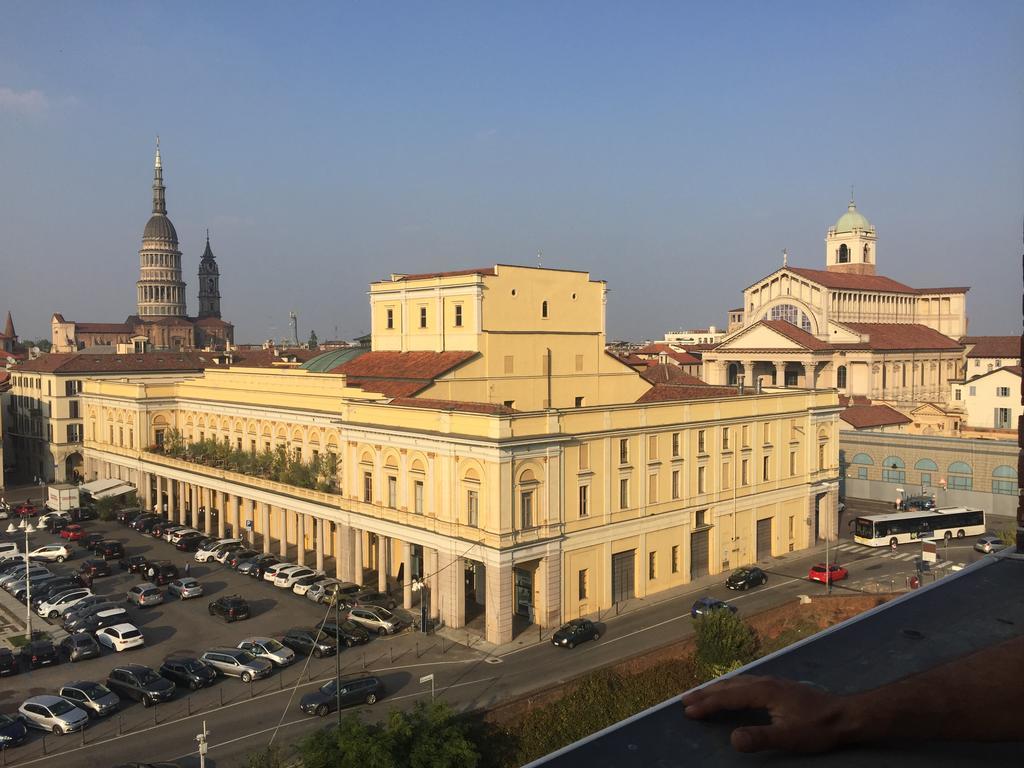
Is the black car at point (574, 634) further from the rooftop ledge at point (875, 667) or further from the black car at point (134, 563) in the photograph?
the rooftop ledge at point (875, 667)

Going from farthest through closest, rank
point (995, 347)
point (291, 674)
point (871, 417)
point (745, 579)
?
point (995, 347) → point (871, 417) → point (745, 579) → point (291, 674)

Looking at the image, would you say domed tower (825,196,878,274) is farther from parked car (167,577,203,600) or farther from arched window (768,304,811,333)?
parked car (167,577,203,600)

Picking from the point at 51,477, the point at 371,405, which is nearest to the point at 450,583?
the point at 371,405

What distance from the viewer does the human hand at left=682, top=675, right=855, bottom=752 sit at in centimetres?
554

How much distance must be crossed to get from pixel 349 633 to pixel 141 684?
8992 mm

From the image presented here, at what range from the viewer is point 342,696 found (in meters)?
31.6

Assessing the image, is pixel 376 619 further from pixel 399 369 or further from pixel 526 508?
pixel 399 369

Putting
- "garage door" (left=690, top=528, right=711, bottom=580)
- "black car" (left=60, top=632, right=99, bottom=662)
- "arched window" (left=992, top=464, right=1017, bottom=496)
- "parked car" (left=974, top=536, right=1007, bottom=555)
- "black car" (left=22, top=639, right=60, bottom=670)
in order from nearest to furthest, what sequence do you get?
"black car" (left=22, top=639, right=60, bottom=670)
"black car" (left=60, top=632, right=99, bottom=662)
"garage door" (left=690, top=528, right=711, bottom=580)
"parked car" (left=974, top=536, right=1007, bottom=555)
"arched window" (left=992, top=464, right=1017, bottom=496)

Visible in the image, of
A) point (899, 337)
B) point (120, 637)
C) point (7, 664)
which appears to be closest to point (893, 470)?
point (899, 337)

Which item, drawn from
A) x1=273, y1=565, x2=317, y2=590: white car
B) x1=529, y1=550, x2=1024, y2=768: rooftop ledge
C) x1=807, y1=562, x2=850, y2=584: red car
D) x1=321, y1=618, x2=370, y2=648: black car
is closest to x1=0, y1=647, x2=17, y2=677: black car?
x1=321, y1=618, x2=370, y2=648: black car

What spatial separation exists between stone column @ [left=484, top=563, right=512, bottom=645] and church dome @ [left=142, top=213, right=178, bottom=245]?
176 m

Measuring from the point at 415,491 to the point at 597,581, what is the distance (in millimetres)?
10105

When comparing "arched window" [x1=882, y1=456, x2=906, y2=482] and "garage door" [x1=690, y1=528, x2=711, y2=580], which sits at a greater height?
"arched window" [x1=882, y1=456, x2=906, y2=482]

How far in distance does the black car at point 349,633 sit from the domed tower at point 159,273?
166688 mm
